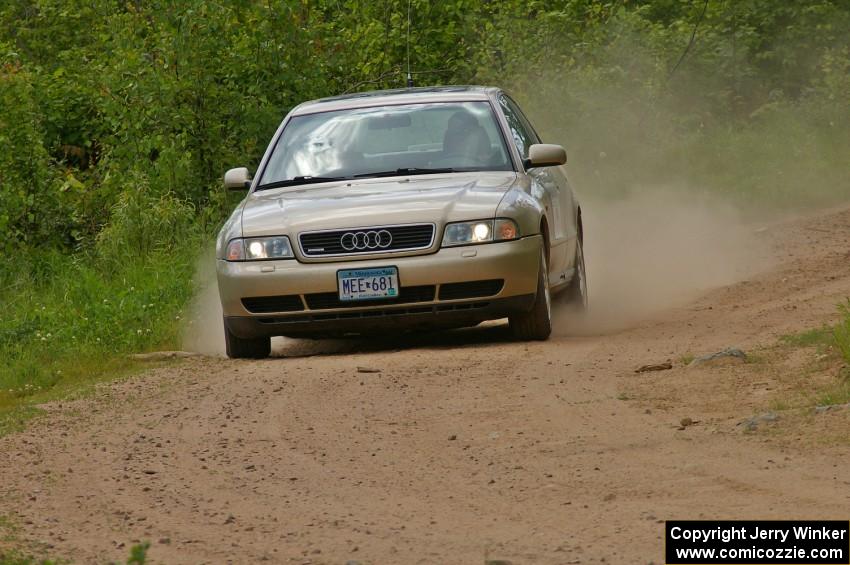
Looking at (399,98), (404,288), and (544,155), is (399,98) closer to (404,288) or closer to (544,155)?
(544,155)

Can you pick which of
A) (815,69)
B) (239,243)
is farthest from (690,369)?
(815,69)

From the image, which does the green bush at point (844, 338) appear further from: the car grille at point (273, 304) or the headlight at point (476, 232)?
the car grille at point (273, 304)

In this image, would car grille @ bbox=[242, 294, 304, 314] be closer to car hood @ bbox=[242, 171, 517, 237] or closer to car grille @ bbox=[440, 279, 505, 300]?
car hood @ bbox=[242, 171, 517, 237]

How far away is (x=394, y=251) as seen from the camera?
926 cm

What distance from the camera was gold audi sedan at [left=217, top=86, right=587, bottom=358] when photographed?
9.23 meters

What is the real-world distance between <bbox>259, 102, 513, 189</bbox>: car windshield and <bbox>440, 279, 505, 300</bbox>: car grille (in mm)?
1099

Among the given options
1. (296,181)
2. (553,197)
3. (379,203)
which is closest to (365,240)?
(379,203)

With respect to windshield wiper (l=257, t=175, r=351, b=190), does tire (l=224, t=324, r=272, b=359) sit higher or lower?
lower

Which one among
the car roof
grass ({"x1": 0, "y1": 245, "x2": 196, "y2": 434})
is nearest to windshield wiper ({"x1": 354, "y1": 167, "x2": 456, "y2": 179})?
the car roof

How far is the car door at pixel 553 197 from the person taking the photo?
10109mm

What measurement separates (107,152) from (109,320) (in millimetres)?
6231

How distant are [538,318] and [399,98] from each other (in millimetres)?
2007

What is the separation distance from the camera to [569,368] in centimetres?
848

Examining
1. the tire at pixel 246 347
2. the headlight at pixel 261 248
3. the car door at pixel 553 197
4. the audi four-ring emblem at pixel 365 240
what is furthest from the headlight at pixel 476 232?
the tire at pixel 246 347
